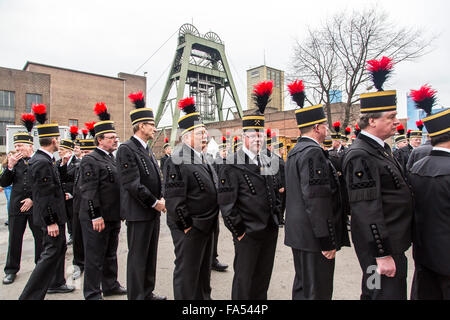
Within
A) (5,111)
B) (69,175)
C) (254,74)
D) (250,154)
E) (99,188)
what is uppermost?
(254,74)

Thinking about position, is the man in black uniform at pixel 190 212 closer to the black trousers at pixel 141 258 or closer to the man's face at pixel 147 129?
the black trousers at pixel 141 258

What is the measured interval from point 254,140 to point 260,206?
77cm

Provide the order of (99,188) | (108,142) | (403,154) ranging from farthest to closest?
(403,154) → (108,142) → (99,188)

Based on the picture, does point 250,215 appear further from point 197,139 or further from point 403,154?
point 403,154

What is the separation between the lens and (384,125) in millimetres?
2615

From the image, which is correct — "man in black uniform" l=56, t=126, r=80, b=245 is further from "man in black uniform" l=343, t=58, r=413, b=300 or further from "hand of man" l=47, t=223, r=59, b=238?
"man in black uniform" l=343, t=58, r=413, b=300

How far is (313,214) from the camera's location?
8.67ft

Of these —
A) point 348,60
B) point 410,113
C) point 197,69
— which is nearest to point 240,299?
point 348,60

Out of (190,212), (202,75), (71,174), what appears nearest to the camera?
(190,212)

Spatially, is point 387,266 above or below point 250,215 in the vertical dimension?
below

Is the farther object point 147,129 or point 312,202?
point 147,129

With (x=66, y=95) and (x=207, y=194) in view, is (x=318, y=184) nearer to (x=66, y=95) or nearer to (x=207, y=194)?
(x=207, y=194)

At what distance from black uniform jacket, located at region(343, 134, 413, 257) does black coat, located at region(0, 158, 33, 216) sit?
16.1 ft

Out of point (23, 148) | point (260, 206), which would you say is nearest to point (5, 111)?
point (23, 148)
